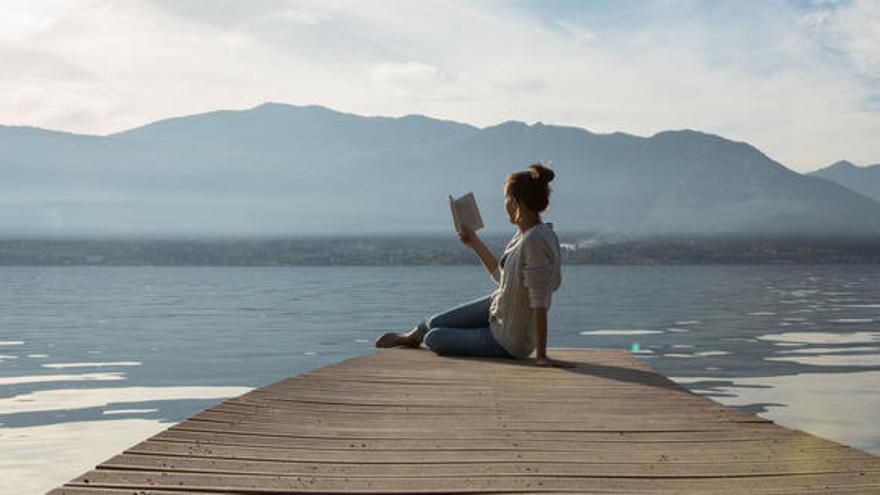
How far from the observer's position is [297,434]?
600 cm

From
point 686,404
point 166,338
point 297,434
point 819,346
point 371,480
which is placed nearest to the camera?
point 371,480

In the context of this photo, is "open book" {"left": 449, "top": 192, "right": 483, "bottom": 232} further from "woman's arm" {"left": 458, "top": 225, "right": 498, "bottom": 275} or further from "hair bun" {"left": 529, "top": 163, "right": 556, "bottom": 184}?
"hair bun" {"left": 529, "top": 163, "right": 556, "bottom": 184}

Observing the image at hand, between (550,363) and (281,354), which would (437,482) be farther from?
(281,354)

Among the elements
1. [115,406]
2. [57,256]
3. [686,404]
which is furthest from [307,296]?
[57,256]

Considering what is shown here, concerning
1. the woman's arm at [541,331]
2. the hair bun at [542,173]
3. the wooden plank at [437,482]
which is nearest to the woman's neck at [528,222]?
the hair bun at [542,173]

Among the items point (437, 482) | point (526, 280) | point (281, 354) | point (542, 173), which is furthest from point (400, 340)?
point (281, 354)

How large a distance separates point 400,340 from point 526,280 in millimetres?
2569

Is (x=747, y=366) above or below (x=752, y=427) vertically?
below

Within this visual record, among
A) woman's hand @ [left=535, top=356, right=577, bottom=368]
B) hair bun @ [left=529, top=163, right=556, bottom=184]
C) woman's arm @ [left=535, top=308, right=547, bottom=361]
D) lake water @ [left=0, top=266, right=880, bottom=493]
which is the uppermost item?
hair bun @ [left=529, top=163, right=556, bottom=184]

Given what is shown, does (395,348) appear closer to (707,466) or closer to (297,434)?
(297,434)

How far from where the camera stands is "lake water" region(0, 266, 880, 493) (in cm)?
1438

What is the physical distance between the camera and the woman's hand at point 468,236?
9.07 meters

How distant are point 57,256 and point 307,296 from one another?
451 feet

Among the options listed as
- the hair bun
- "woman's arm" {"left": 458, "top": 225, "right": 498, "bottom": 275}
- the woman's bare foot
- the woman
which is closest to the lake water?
the woman's bare foot
